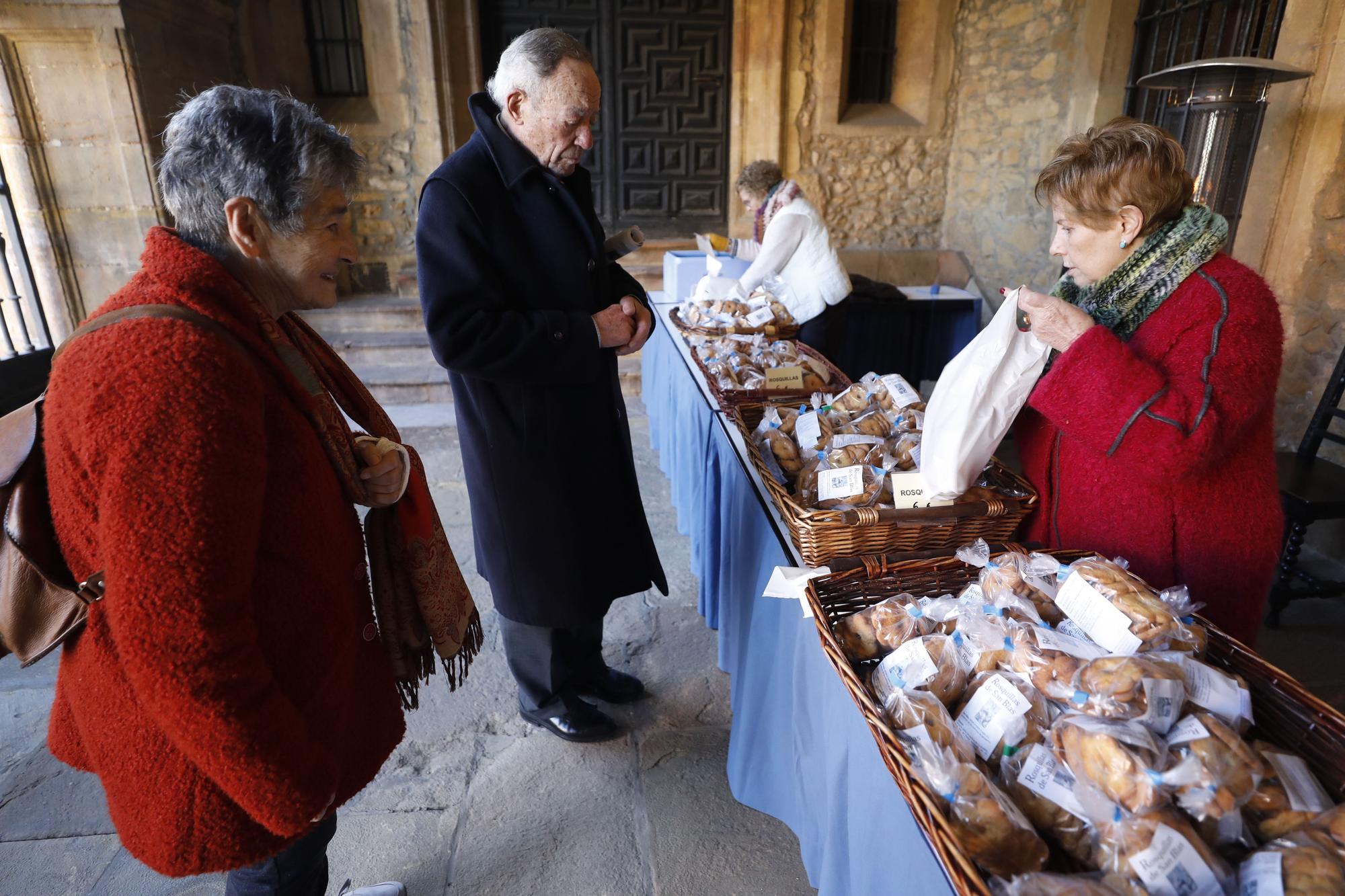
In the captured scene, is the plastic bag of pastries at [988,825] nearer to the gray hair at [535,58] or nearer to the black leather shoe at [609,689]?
the gray hair at [535,58]

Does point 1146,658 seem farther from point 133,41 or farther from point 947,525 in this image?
point 133,41

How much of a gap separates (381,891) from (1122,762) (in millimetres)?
1529

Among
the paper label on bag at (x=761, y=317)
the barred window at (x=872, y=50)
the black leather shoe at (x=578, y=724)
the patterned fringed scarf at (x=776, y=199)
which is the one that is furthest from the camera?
the barred window at (x=872, y=50)

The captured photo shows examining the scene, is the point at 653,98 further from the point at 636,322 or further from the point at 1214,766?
the point at 1214,766

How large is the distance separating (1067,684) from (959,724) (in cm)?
13

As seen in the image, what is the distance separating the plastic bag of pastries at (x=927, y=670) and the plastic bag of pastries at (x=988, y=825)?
15 cm

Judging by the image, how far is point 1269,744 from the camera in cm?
81

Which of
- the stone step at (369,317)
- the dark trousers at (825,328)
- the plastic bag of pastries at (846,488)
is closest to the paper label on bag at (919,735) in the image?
the plastic bag of pastries at (846,488)

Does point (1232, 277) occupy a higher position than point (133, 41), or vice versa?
point (133, 41)

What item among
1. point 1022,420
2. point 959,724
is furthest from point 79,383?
point 1022,420

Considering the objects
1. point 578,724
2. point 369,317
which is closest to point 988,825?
point 578,724

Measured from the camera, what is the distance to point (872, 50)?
21.8 feet

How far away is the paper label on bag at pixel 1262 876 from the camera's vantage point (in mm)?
615

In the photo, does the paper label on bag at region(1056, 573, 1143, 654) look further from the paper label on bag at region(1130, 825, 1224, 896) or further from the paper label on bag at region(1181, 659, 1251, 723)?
the paper label on bag at region(1130, 825, 1224, 896)
